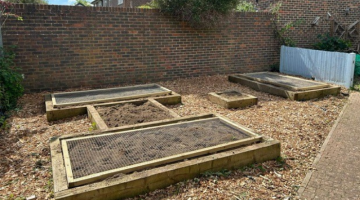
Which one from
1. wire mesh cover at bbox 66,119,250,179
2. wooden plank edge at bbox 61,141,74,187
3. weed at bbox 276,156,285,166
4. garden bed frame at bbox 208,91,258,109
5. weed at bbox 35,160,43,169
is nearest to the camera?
wooden plank edge at bbox 61,141,74,187

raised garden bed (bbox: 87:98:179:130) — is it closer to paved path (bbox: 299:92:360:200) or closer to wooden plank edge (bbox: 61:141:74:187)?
wooden plank edge (bbox: 61:141:74:187)

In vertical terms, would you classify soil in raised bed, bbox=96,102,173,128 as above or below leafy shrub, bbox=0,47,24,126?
below

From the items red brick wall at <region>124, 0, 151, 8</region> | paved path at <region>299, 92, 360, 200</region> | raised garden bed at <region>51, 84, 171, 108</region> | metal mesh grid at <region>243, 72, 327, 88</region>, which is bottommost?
paved path at <region>299, 92, 360, 200</region>

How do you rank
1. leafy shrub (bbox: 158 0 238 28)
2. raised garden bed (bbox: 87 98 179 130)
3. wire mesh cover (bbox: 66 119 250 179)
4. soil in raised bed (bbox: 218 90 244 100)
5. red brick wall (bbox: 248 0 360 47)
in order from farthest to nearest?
1. red brick wall (bbox: 248 0 360 47)
2. leafy shrub (bbox: 158 0 238 28)
3. soil in raised bed (bbox: 218 90 244 100)
4. raised garden bed (bbox: 87 98 179 130)
5. wire mesh cover (bbox: 66 119 250 179)

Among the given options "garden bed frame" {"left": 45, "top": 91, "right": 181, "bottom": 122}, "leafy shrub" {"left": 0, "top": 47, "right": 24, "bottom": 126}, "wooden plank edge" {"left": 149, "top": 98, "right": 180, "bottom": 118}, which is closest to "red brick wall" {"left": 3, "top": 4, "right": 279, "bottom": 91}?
"leafy shrub" {"left": 0, "top": 47, "right": 24, "bottom": 126}

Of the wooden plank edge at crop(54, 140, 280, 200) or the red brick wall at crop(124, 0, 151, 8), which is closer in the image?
the wooden plank edge at crop(54, 140, 280, 200)

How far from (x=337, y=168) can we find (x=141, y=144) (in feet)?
8.67

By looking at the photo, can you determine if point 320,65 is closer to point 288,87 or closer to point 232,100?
point 288,87

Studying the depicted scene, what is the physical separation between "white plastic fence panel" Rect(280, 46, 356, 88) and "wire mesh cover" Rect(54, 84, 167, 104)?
5.25 meters

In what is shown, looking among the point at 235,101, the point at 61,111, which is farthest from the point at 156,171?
the point at 235,101

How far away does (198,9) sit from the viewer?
27.6ft

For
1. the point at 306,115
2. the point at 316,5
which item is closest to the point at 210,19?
the point at 306,115

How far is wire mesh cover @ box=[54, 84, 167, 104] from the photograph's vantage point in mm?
6230

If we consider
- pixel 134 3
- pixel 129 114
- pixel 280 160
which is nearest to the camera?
pixel 280 160
